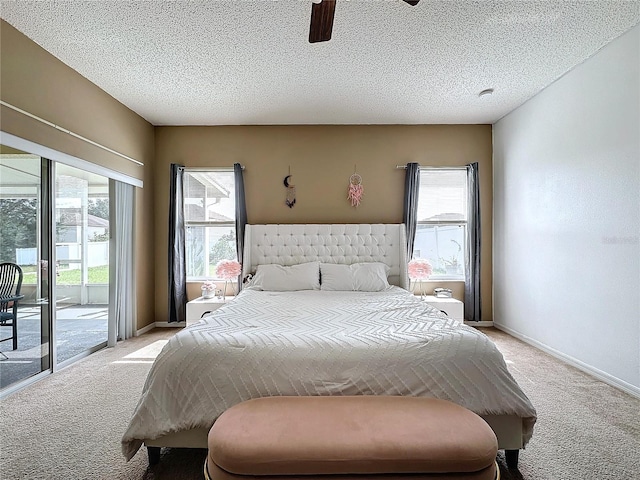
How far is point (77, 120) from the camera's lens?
3.40 m

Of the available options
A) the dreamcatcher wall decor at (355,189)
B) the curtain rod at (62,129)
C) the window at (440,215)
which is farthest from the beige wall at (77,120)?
the window at (440,215)

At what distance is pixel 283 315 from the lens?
102 inches

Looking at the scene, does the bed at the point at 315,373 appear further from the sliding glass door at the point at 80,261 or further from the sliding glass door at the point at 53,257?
the sliding glass door at the point at 80,261

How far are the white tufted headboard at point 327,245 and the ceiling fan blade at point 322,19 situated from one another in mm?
2885

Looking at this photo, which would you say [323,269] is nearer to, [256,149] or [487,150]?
[256,149]

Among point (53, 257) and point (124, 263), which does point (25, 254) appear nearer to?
point (53, 257)

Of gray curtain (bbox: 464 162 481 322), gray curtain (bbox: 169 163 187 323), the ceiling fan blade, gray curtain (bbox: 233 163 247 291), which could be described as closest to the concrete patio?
gray curtain (bbox: 169 163 187 323)

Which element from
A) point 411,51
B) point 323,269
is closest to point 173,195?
point 323,269

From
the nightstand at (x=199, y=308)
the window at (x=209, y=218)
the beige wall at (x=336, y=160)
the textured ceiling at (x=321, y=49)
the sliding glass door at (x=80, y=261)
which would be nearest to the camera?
the textured ceiling at (x=321, y=49)

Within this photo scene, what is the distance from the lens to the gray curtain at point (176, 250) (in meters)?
4.78

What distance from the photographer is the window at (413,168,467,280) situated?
16.3ft

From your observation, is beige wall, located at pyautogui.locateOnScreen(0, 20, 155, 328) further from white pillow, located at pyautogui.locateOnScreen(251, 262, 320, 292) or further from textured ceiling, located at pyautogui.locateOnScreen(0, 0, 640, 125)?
white pillow, located at pyautogui.locateOnScreen(251, 262, 320, 292)

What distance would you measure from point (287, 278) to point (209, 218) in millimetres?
1669

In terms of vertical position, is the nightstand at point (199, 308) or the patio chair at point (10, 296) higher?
the patio chair at point (10, 296)
